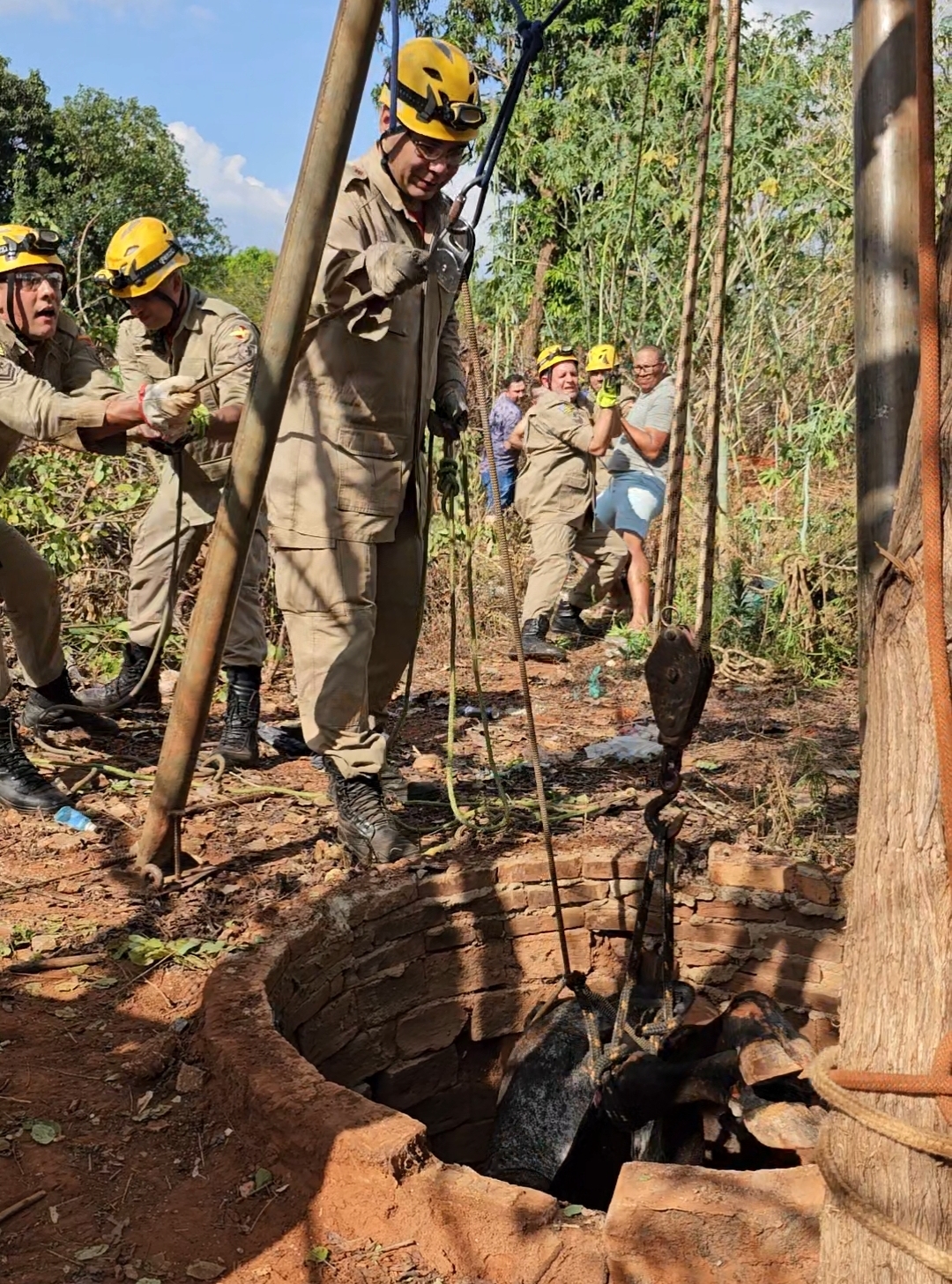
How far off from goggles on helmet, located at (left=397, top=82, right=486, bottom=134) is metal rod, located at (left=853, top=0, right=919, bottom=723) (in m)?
1.35

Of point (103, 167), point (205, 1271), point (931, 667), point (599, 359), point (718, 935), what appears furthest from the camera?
point (103, 167)

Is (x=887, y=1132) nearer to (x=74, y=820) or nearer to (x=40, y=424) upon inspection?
(x=74, y=820)

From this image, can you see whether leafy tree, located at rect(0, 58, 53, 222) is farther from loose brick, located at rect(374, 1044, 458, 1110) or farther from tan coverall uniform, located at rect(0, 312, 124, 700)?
loose brick, located at rect(374, 1044, 458, 1110)

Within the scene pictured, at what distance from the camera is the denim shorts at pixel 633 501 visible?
27.4 ft

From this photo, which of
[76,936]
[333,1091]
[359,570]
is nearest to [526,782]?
[359,570]

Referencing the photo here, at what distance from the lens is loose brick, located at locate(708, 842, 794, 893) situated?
4266mm

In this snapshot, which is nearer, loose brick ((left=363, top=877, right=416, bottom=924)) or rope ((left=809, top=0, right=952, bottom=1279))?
rope ((left=809, top=0, right=952, bottom=1279))

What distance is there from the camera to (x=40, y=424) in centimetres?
430

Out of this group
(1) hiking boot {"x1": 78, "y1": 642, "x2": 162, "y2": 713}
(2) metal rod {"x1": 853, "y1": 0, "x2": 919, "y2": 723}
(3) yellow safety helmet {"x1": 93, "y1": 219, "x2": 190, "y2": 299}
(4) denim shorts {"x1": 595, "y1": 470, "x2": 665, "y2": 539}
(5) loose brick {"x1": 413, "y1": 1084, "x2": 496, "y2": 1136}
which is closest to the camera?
(2) metal rod {"x1": 853, "y1": 0, "x2": 919, "y2": 723}

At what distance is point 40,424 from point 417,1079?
264cm

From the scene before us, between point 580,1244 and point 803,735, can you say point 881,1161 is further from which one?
point 803,735

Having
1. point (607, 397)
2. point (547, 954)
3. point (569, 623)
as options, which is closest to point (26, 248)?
point (547, 954)

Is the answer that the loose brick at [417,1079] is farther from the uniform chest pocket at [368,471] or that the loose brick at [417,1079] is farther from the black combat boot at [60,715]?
the black combat boot at [60,715]

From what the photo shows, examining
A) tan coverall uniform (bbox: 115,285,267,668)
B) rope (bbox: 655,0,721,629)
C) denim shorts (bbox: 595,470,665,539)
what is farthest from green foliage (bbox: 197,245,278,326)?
rope (bbox: 655,0,721,629)
